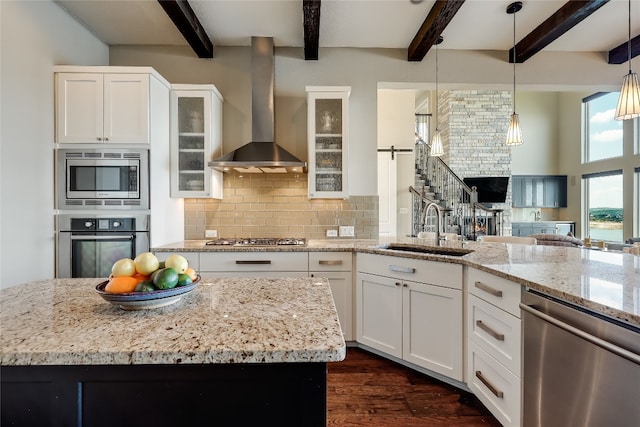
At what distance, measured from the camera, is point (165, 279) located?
3.33ft

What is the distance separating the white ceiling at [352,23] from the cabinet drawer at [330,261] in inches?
85.0

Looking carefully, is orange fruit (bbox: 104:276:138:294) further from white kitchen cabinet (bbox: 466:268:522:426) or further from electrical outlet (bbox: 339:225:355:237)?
electrical outlet (bbox: 339:225:355:237)

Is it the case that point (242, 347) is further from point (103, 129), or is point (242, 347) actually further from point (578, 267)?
point (103, 129)

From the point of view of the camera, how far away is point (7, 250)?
2.17m

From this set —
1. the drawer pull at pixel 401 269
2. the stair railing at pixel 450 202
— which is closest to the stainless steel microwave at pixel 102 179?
the drawer pull at pixel 401 269

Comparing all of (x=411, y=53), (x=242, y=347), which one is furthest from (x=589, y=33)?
(x=242, y=347)

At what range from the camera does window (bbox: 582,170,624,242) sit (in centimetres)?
722

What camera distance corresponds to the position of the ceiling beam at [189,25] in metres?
2.54


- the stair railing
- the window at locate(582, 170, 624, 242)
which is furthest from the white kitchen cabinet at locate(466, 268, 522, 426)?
the window at locate(582, 170, 624, 242)

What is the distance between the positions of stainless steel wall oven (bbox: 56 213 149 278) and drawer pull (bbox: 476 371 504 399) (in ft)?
8.70

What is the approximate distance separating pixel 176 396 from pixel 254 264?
194 cm

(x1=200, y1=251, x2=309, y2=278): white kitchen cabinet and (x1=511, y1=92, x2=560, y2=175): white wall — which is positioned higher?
(x1=511, y1=92, x2=560, y2=175): white wall

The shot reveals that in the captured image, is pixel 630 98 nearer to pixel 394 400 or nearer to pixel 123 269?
pixel 394 400

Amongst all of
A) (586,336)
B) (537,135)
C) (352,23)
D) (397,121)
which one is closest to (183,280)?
(586,336)
